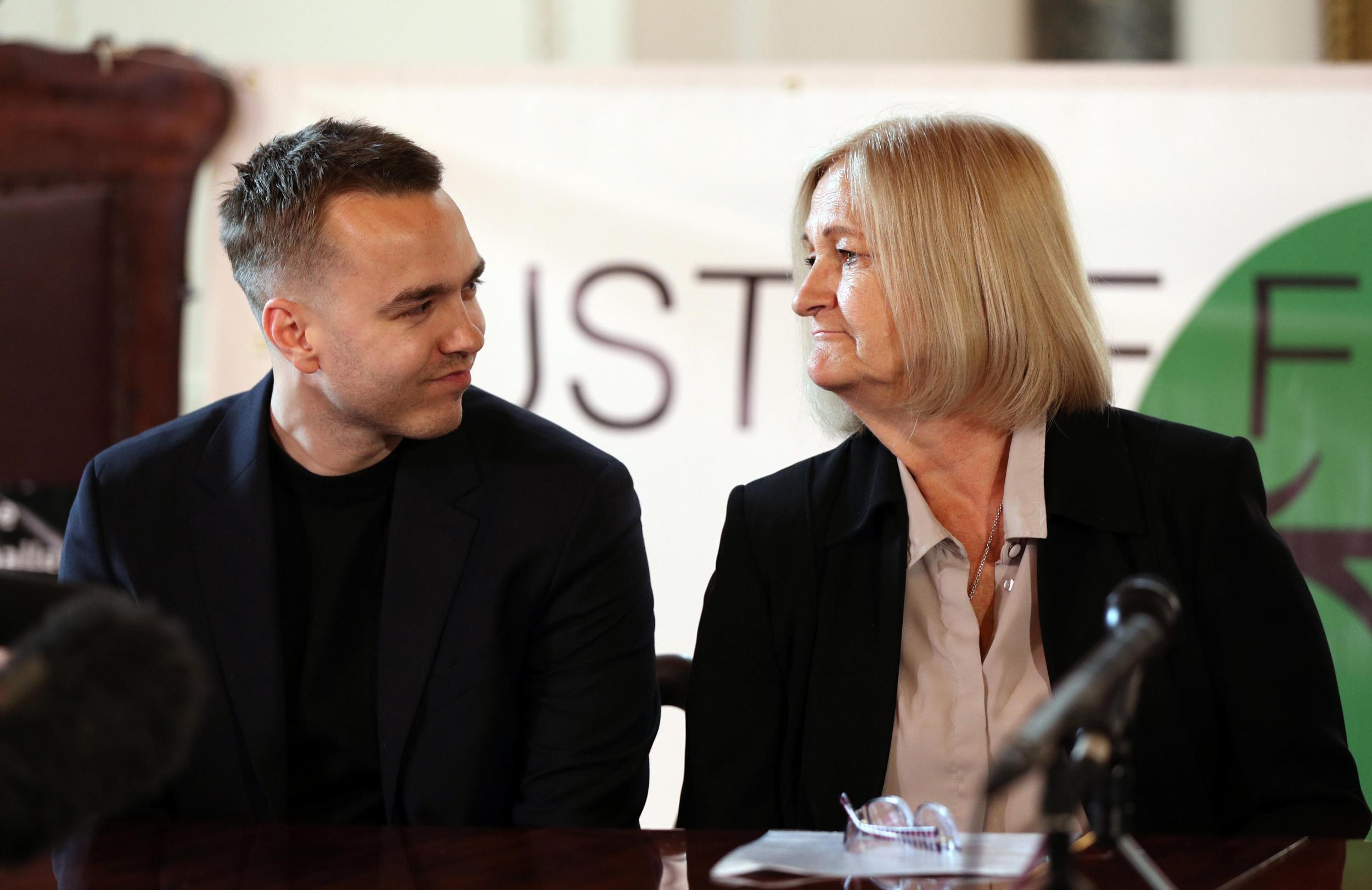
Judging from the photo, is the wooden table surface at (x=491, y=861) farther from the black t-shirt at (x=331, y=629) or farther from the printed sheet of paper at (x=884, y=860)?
the black t-shirt at (x=331, y=629)

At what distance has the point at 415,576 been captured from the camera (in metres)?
1.85

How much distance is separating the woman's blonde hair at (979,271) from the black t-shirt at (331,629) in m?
0.81

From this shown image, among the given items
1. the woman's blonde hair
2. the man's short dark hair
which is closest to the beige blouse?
the woman's blonde hair

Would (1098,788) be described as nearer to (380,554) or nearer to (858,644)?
(858,644)

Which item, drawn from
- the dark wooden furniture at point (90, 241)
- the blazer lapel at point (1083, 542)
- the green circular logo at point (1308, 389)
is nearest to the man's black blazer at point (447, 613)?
the blazer lapel at point (1083, 542)

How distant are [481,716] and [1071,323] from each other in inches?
38.2

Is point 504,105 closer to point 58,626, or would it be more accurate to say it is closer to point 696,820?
point 696,820

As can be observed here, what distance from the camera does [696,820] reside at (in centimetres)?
171

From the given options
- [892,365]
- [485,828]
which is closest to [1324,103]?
[892,365]

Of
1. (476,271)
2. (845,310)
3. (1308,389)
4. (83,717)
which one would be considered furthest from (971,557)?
(1308,389)

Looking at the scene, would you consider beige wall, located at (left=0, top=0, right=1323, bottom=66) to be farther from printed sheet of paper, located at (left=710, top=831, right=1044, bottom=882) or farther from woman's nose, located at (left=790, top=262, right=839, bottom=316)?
printed sheet of paper, located at (left=710, top=831, right=1044, bottom=882)

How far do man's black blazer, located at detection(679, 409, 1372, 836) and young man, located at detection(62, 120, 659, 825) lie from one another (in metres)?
0.19

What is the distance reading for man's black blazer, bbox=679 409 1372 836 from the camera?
162 cm

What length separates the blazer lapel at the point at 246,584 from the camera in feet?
5.83
